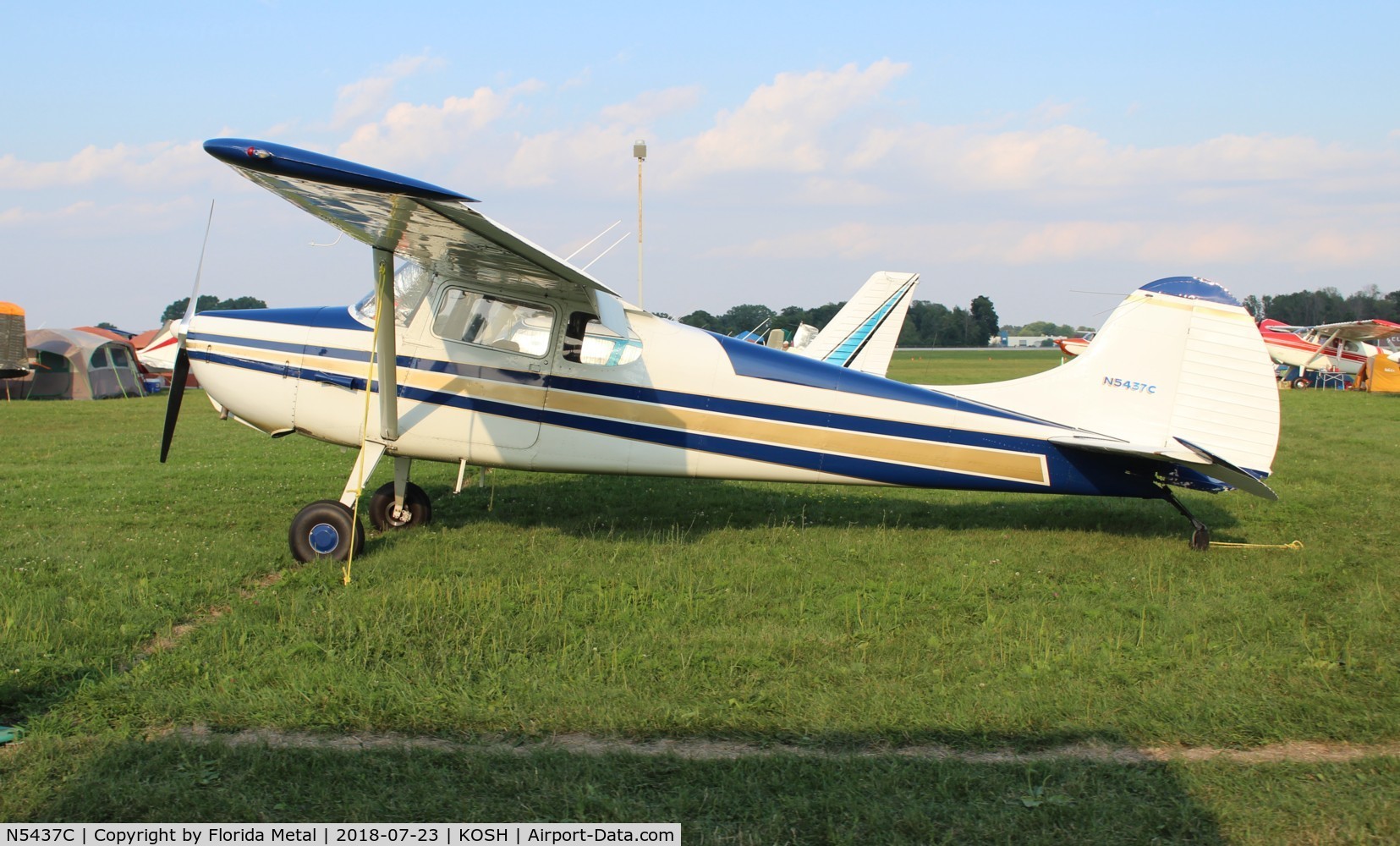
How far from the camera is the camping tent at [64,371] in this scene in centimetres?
2600

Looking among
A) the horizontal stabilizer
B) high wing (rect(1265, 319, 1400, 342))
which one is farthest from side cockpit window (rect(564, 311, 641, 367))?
high wing (rect(1265, 319, 1400, 342))

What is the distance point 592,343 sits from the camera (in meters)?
7.71

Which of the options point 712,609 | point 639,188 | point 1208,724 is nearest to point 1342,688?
point 1208,724

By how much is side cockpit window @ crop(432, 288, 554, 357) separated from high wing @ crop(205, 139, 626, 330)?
173 millimetres

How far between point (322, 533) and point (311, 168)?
292 cm

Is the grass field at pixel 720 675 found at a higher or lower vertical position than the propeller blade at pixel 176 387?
lower

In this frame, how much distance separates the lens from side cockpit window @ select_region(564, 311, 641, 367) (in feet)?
25.2

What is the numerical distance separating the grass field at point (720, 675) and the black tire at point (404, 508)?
243mm

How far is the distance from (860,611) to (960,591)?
2.97ft

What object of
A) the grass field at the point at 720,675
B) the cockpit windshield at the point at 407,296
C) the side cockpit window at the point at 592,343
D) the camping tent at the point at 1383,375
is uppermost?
the cockpit windshield at the point at 407,296

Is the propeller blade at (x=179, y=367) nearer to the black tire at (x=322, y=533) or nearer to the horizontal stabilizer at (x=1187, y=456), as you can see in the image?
the black tire at (x=322, y=533)

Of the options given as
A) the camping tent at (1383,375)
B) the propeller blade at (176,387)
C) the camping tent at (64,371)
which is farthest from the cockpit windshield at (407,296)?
the camping tent at (1383,375)

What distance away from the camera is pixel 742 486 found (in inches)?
432

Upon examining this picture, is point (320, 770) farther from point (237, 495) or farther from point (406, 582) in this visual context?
point (237, 495)
